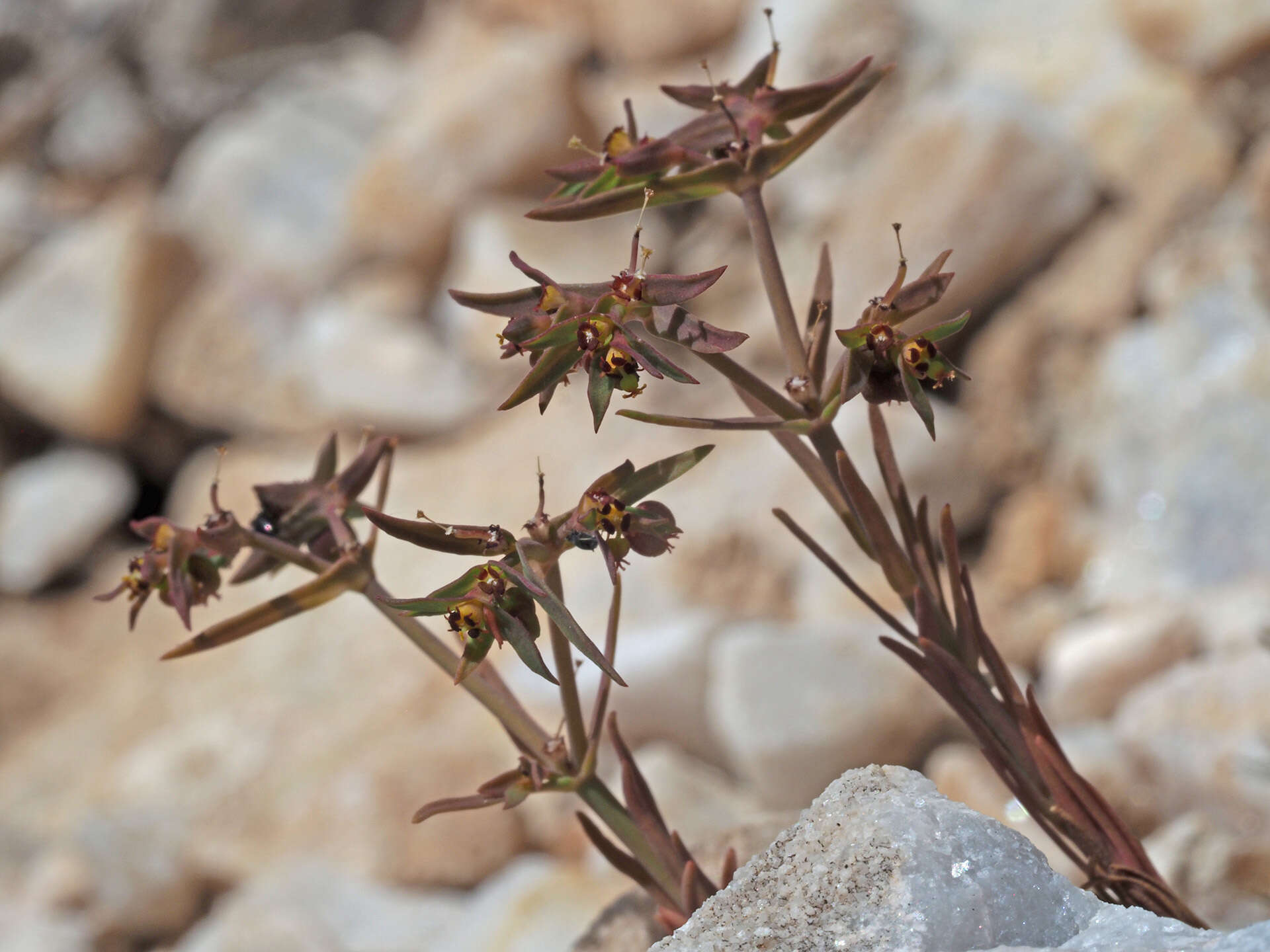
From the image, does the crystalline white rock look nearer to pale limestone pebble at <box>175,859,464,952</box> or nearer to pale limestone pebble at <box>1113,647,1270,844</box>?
pale limestone pebble at <box>1113,647,1270,844</box>

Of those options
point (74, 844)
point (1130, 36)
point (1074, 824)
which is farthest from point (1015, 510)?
point (74, 844)

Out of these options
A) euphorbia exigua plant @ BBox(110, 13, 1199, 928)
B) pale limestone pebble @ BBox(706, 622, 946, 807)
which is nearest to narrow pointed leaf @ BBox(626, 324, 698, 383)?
euphorbia exigua plant @ BBox(110, 13, 1199, 928)

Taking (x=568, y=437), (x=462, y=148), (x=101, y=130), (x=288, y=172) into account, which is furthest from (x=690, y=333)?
(x=101, y=130)

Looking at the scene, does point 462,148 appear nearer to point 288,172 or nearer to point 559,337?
point 288,172

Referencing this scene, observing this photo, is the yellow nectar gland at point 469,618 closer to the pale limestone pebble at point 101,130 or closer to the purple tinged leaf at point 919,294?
the purple tinged leaf at point 919,294

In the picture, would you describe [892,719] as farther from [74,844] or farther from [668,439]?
[74,844]
